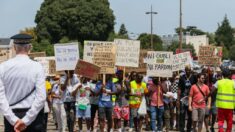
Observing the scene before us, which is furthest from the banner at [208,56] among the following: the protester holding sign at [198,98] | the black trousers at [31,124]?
the black trousers at [31,124]

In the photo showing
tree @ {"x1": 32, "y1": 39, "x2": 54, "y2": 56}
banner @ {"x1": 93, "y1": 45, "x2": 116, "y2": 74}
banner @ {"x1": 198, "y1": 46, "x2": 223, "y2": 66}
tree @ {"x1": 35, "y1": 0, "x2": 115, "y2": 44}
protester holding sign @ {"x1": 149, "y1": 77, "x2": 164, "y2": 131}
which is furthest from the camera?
tree @ {"x1": 35, "y1": 0, "x2": 115, "y2": 44}

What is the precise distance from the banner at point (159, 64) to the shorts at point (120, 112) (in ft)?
6.75

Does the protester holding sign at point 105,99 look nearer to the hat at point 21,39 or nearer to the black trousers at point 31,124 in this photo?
the black trousers at point 31,124

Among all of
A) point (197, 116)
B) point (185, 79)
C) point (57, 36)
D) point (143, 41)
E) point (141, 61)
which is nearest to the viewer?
point (197, 116)

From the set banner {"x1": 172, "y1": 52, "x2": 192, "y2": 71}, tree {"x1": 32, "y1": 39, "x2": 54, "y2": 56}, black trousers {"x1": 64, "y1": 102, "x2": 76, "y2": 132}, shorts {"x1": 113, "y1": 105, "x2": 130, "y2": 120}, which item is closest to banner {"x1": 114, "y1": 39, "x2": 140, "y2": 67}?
banner {"x1": 172, "y1": 52, "x2": 192, "y2": 71}

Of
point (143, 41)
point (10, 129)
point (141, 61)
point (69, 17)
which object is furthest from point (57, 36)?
point (10, 129)

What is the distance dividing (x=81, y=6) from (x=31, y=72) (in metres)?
73.0

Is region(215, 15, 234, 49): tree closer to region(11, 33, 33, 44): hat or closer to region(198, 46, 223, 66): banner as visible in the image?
region(198, 46, 223, 66): banner

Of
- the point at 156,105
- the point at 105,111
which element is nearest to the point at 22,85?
the point at 105,111

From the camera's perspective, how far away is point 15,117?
22.0 feet

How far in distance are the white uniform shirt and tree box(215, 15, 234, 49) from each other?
142 meters

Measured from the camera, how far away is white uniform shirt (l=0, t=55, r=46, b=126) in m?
6.77

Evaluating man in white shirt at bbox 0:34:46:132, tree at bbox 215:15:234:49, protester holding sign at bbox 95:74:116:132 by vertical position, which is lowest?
tree at bbox 215:15:234:49

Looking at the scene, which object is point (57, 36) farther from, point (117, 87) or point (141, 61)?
point (117, 87)
